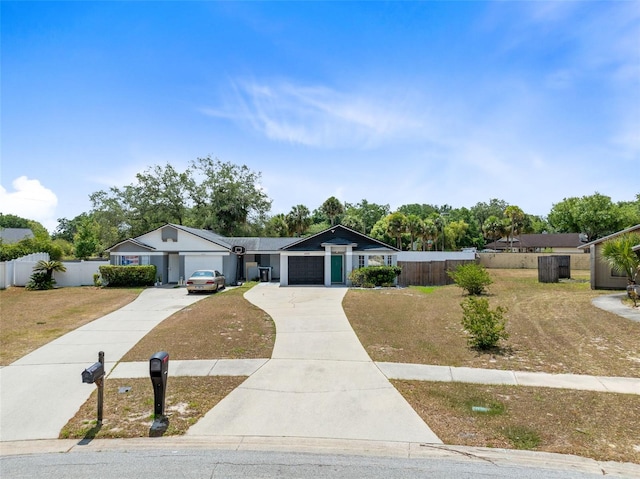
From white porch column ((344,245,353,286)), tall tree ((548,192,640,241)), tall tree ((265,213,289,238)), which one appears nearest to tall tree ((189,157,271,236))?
tall tree ((265,213,289,238))

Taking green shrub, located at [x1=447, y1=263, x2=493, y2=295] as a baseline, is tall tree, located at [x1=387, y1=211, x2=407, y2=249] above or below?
above

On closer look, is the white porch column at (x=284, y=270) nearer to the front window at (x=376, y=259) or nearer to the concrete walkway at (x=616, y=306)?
the front window at (x=376, y=259)

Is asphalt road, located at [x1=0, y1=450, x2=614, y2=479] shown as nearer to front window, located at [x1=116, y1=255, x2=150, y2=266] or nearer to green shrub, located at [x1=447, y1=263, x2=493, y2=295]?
green shrub, located at [x1=447, y1=263, x2=493, y2=295]

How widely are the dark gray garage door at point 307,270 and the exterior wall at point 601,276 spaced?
15.6m

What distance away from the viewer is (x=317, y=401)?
21.8 ft

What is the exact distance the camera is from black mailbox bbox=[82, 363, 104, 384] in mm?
5375

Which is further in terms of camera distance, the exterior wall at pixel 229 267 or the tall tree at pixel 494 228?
the tall tree at pixel 494 228

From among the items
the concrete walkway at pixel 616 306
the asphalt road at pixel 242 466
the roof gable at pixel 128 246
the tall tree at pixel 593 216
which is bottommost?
the asphalt road at pixel 242 466

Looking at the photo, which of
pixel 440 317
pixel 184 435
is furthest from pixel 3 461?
pixel 440 317

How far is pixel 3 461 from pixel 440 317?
12360 mm

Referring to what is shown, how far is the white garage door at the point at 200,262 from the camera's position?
86.8 ft

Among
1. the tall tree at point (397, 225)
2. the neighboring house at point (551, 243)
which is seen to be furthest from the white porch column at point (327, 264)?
the neighboring house at point (551, 243)

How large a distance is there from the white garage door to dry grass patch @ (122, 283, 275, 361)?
11.0 m

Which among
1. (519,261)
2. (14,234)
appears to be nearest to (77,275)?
(519,261)
